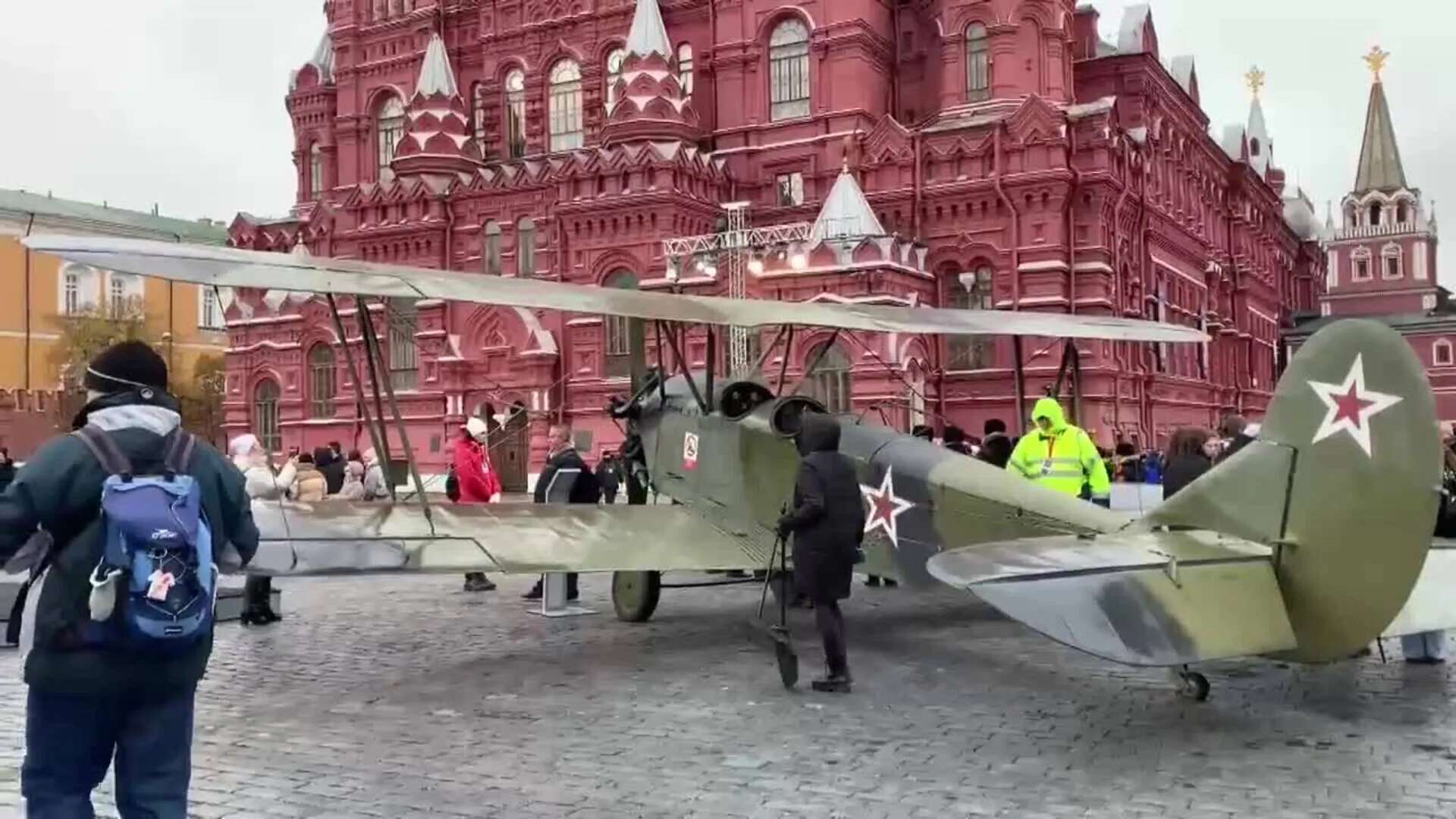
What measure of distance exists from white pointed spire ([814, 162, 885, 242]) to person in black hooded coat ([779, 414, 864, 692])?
23.5 m

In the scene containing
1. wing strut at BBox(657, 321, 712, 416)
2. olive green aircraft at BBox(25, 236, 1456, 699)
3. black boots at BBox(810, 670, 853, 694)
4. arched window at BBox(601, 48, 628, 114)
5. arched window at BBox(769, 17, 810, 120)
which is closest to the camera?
olive green aircraft at BBox(25, 236, 1456, 699)

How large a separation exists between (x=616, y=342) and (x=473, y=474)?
69.4ft

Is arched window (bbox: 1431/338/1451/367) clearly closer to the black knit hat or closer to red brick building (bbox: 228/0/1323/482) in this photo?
red brick building (bbox: 228/0/1323/482)

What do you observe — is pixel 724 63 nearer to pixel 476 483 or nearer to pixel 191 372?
pixel 476 483

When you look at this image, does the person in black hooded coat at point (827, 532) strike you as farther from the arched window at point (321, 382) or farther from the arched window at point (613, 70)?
the arched window at point (321, 382)

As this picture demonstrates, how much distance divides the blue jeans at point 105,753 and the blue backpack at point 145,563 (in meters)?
0.24

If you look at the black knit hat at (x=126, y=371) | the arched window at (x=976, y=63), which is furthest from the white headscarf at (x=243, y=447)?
the arched window at (x=976, y=63)

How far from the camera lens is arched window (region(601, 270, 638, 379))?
113 ft

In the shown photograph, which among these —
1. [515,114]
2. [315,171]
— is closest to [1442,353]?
[515,114]

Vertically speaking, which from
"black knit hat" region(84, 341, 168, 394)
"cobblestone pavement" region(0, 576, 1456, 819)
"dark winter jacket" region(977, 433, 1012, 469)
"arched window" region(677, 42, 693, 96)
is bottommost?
"cobblestone pavement" region(0, 576, 1456, 819)

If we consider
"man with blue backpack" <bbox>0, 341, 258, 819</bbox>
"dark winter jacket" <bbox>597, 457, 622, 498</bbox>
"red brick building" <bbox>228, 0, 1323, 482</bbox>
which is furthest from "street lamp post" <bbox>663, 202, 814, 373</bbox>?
"man with blue backpack" <bbox>0, 341, 258, 819</bbox>

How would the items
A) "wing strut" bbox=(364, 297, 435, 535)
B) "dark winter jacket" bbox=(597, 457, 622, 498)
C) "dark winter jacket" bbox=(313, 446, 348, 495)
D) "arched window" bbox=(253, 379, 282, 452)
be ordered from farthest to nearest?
"arched window" bbox=(253, 379, 282, 452), "dark winter jacket" bbox=(313, 446, 348, 495), "dark winter jacket" bbox=(597, 457, 622, 498), "wing strut" bbox=(364, 297, 435, 535)

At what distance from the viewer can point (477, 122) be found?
135 feet

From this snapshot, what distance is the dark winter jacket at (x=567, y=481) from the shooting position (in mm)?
13062
